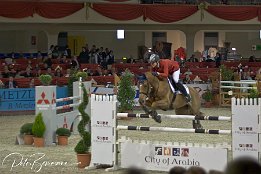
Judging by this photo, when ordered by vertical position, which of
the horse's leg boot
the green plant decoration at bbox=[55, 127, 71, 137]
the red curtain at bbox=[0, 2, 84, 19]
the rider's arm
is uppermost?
the red curtain at bbox=[0, 2, 84, 19]

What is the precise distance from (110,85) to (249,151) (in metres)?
12.8

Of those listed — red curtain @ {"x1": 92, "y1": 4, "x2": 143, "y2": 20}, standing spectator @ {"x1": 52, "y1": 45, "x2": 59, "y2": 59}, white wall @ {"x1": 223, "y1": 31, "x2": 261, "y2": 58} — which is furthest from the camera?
white wall @ {"x1": 223, "y1": 31, "x2": 261, "y2": 58}

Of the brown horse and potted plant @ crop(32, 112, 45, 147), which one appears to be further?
potted plant @ crop(32, 112, 45, 147)

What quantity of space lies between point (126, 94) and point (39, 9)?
10928mm

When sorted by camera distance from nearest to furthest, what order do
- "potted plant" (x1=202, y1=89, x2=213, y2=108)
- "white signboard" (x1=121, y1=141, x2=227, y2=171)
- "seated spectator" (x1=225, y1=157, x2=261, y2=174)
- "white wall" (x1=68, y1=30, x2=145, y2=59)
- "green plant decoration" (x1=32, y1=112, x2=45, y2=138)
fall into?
1. "seated spectator" (x1=225, y1=157, x2=261, y2=174)
2. "white signboard" (x1=121, y1=141, x2=227, y2=171)
3. "green plant decoration" (x1=32, y1=112, x2=45, y2=138)
4. "potted plant" (x1=202, y1=89, x2=213, y2=108)
5. "white wall" (x1=68, y1=30, x2=145, y2=59)

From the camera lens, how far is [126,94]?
59.4ft

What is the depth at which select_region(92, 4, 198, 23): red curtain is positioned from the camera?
96.6 ft

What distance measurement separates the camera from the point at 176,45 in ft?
129

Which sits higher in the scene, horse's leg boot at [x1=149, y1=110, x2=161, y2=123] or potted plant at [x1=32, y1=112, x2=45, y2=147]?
horse's leg boot at [x1=149, y1=110, x2=161, y2=123]

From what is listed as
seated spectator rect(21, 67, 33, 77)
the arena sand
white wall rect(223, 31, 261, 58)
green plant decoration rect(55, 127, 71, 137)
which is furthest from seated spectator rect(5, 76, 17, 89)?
white wall rect(223, 31, 261, 58)

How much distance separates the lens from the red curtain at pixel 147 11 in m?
29.4

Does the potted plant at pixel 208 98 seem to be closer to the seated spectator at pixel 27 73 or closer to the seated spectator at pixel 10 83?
the seated spectator at pixel 27 73

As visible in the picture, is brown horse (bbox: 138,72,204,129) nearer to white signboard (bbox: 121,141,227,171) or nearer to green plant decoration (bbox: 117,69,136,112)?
white signboard (bbox: 121,141,227,171)

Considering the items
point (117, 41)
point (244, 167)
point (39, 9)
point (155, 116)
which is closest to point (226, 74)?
point (39, 9)
